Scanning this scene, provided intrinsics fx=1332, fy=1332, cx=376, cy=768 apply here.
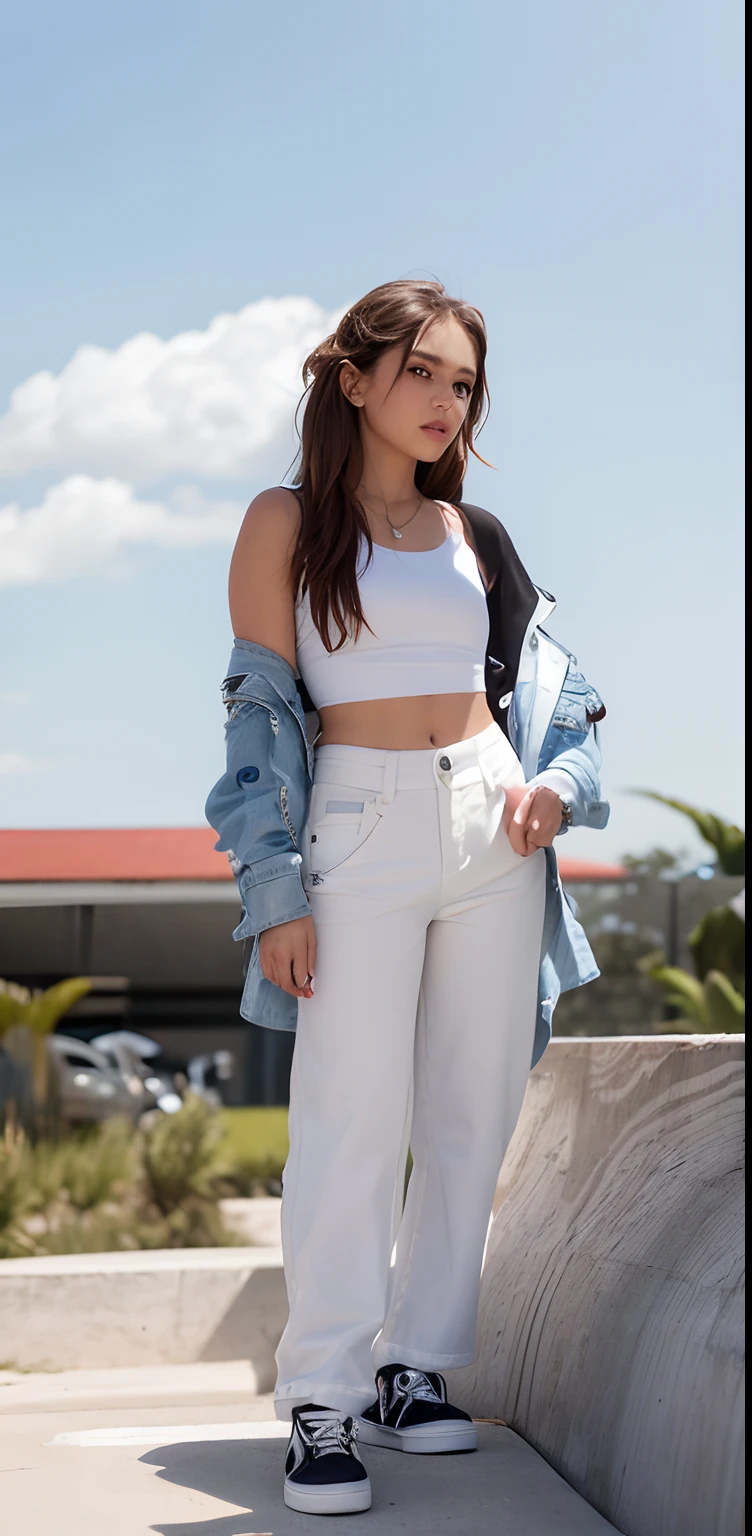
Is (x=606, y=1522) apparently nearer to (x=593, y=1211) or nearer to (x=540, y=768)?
(x=593, y=1211)

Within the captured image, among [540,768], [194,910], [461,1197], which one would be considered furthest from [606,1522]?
[194,910]

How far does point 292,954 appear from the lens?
2025mm

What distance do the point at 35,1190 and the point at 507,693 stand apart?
5449 mm

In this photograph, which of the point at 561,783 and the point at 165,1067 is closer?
the point at 561,783

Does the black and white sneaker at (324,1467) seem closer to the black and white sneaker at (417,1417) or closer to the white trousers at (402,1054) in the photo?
the white trousers at (402,1054)

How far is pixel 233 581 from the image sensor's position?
2.21 metres

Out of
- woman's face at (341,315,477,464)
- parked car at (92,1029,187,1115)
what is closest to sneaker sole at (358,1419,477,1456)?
woman's face at (341,315,477,464)

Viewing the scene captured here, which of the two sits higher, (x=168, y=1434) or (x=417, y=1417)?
(x=417, y=1417)

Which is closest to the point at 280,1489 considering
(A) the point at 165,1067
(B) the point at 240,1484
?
(B) the point at 240,1484

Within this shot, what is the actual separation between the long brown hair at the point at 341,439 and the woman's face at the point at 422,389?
2 centimetres

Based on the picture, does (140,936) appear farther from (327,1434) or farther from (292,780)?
(327,1434)

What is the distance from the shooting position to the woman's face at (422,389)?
86.4 inches

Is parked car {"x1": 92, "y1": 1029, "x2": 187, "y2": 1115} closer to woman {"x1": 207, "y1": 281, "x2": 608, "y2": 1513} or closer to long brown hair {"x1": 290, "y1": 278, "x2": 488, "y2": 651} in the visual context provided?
woman {"x1": 207, "y1": 281, "x2": 608, "y2": 1513}

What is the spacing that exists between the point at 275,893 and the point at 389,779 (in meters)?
0.25
